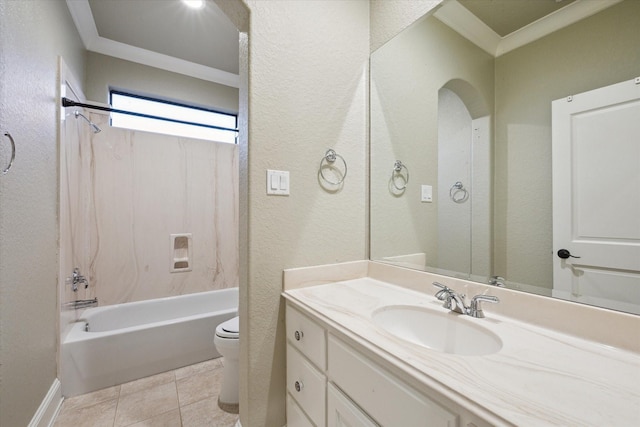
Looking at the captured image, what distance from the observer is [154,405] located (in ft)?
5.18

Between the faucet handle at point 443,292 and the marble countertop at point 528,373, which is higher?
the faucet handle at point 443,292

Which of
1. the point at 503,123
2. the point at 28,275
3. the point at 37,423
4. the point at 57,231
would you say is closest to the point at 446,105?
the point at 503,123

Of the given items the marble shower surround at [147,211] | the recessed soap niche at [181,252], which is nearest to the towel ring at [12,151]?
the marble shower surround at [147,211]

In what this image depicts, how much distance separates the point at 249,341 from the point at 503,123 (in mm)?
1345

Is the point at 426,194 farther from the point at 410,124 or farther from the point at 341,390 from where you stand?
the point at 341,390

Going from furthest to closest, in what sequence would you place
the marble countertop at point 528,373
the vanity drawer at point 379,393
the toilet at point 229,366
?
1. the toilet at point 229,366
2. the vanity drawer at point 379,393
3. the marble countertop at point 528,373

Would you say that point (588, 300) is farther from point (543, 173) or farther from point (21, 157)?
point (21, 157)

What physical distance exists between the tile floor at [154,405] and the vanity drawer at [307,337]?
0.83 meters

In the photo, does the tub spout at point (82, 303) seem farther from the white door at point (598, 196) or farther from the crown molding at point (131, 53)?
the white door at point (598, 196)

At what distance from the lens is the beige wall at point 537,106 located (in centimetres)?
75

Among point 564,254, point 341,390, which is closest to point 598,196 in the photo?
point 564,254

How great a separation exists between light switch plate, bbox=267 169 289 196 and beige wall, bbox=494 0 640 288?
85cm

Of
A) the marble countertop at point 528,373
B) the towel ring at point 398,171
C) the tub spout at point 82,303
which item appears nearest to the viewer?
the marble countertop at point 528,373

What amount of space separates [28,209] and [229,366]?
4.39 ft
